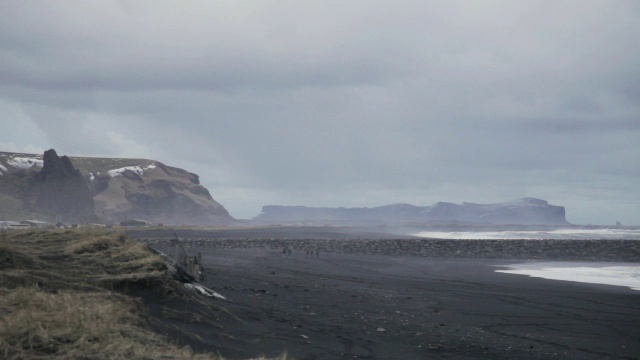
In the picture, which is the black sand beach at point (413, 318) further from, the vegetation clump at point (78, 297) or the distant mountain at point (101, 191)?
the distant mountain at point (101, 191)

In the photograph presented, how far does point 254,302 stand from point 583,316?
8.27 meters

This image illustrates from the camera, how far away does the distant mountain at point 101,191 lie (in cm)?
8638

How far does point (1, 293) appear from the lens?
28.9ft

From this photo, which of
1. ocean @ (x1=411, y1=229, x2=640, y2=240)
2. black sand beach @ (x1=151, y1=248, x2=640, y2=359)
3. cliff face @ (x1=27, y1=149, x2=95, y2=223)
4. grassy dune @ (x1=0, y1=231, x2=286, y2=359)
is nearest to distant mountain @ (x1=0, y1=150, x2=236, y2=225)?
cliff face @ (x1=27, y1=149, x2=95, y2=223)

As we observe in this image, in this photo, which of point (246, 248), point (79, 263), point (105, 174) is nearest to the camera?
point (79, 263)

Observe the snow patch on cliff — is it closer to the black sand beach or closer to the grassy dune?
the black sand beach

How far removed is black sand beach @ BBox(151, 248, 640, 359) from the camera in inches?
405

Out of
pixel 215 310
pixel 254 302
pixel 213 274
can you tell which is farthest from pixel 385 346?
pixel 213 274

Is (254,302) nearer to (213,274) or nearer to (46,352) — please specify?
(213,274)

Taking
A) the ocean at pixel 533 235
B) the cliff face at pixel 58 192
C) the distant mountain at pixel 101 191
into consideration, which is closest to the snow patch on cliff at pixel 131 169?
the distant mountain at pixel 101 191

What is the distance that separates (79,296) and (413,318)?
7543 millimetres

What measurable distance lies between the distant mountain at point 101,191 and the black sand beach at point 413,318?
50763 mm

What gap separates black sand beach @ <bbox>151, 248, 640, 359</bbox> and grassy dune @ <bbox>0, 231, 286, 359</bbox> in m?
1.10

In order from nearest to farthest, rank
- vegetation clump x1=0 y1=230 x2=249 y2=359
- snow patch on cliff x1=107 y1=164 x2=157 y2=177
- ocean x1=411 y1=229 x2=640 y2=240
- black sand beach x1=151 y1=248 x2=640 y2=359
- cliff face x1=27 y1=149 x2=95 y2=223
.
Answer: vegetation clump x1=0 y1=230 x2=249 y2=359 → black sand beach x1=151 y1=248 x2=640 y2=359 → ocean x1=411 y1=229 x2=640 y2=240 → cliff face x1=27 y1=149 x2=95 y2=223 → snow patch on cliff x1=107 y1=164 x2=157 y2=177
